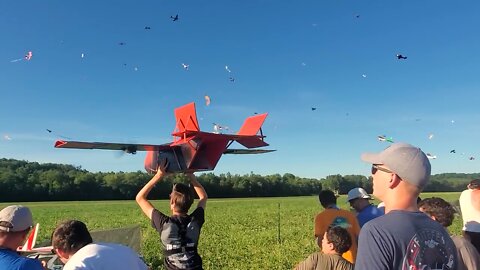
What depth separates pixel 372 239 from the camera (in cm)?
221

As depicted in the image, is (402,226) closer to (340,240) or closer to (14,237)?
(340,240)

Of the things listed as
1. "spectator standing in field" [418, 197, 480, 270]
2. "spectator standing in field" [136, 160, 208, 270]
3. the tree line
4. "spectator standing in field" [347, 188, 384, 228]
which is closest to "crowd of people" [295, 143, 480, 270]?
"spectator standing in field" [418, 197, 480, 270]

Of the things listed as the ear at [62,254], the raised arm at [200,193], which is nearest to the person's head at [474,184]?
the raised arm at [200,193]

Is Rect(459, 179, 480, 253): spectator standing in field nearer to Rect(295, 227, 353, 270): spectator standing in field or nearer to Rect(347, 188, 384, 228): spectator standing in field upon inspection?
Rect(347, 188, 384, 228): spectator standing in field

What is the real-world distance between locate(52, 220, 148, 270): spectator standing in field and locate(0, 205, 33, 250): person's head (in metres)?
0.33

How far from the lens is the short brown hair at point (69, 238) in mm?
2863

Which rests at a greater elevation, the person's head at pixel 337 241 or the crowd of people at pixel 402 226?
the crowd of people at pixel 402 226

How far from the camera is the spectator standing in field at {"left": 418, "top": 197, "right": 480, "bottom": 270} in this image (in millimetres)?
3676

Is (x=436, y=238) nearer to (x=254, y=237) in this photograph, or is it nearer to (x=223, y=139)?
(x=223, y=139)

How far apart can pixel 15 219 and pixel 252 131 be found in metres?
4.03

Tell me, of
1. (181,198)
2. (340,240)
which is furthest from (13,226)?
(340,240)

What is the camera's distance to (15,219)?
3006 mm

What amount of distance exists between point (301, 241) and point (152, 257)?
6856mm

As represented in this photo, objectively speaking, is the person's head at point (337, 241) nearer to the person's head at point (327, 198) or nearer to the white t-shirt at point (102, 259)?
the person's head at point (327, 198)
